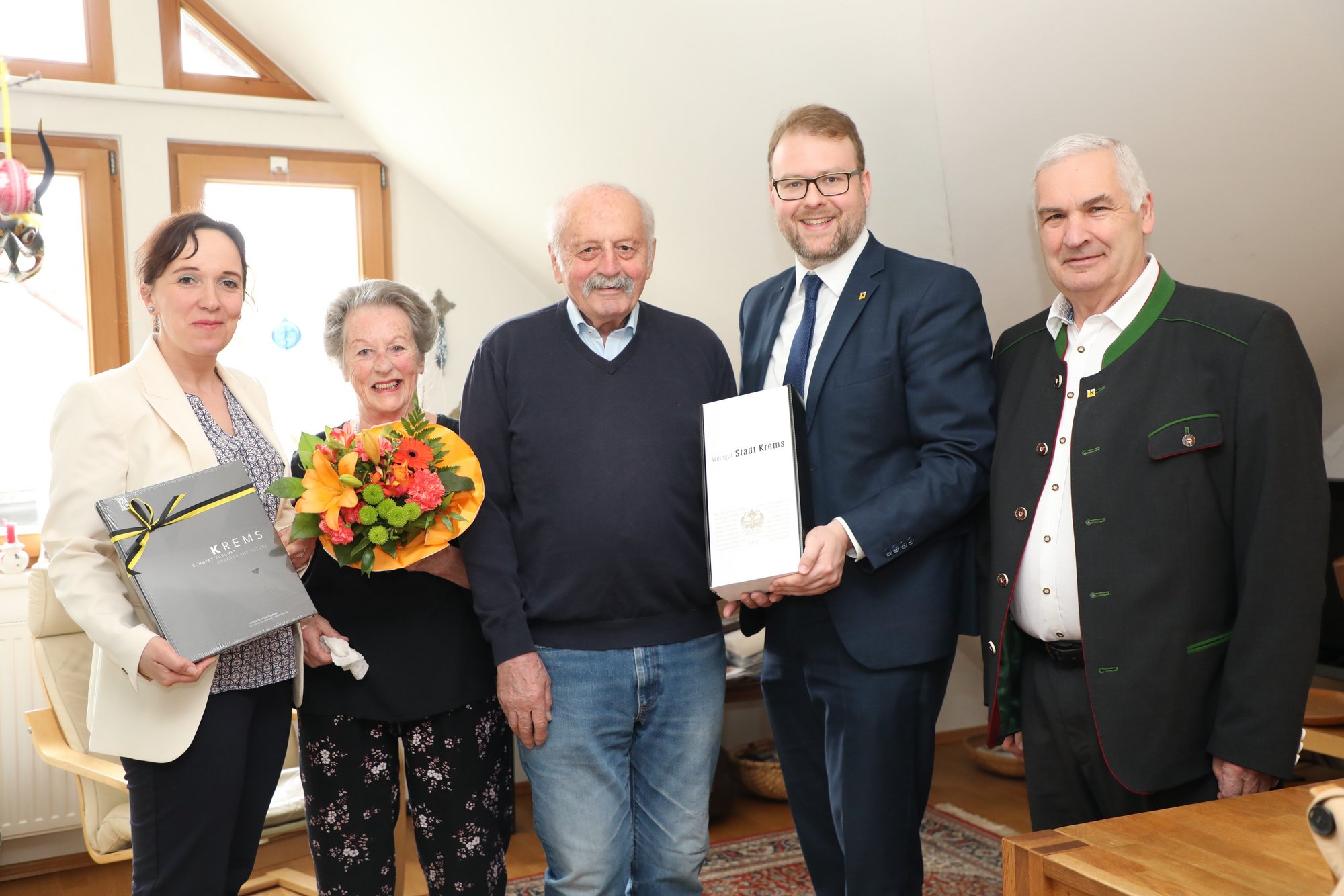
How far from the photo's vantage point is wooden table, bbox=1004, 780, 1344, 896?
105 centimetres

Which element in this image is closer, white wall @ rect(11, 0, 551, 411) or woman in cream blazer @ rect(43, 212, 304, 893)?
woman in cream blazer @ rect(43, 212, 304, 893)

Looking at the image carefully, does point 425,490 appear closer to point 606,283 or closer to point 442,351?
point 606,283

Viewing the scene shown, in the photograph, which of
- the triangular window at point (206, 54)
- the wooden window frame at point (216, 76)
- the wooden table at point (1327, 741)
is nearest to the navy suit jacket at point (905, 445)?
the wooden table at point (1327, 741)

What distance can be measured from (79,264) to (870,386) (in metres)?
3.47

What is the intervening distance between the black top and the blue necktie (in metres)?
0.72

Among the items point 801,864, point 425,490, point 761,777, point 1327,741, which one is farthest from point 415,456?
point 761,777

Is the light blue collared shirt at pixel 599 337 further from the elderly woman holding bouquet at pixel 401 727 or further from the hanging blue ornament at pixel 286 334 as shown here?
the hanging blue ornament at pixel 286 334

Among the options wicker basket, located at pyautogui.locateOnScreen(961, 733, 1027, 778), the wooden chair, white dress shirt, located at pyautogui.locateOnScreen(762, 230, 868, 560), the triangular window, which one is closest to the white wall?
the triangular window

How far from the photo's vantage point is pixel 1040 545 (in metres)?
1.66

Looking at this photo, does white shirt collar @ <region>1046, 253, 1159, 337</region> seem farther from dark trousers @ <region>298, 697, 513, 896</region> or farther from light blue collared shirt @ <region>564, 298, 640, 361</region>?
dark trousers @ <region>298, 697, 513, 896</region>

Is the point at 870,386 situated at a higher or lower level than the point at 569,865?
higher

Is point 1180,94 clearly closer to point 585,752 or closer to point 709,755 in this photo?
point 709,755

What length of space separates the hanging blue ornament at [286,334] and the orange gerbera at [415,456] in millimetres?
2830

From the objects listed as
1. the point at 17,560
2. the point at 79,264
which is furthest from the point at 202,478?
the point at 79,264
